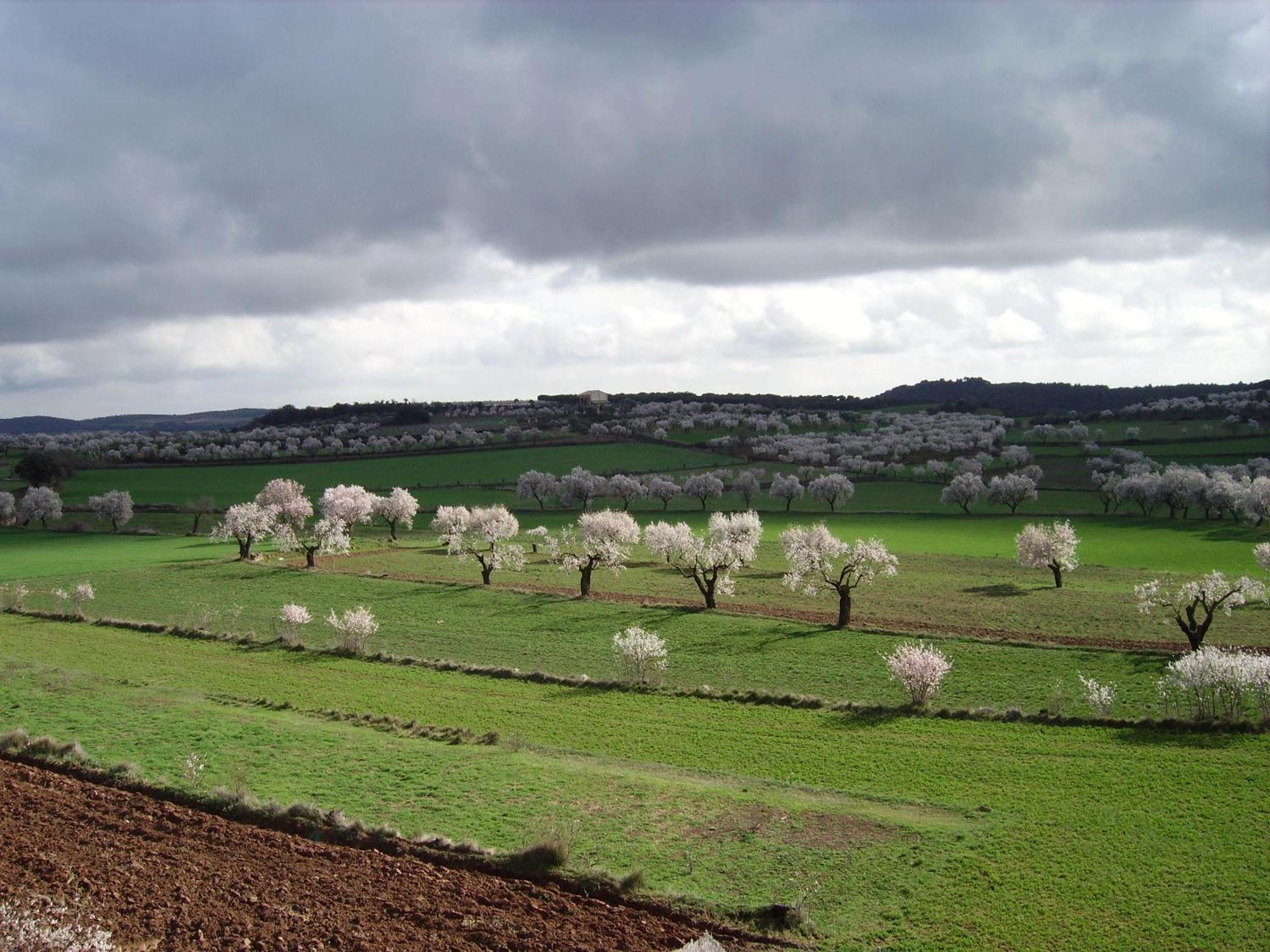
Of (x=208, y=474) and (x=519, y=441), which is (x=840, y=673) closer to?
(x=208, y=474)

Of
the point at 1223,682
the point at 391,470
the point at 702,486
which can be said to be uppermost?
the point at 391,470

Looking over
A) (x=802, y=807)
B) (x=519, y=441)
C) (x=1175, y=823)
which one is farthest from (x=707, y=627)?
(x=519, y=441)

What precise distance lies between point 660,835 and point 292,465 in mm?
162335

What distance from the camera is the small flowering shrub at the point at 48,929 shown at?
2061 cm

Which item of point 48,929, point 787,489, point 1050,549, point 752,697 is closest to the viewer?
point 48,929

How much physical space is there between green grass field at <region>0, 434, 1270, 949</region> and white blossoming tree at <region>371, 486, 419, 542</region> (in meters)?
29.1

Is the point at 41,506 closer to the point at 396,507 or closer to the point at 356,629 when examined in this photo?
the point at 396,507

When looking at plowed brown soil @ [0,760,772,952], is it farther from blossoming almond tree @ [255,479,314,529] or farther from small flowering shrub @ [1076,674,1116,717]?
blossoming almond tree @ [255,479,314,529]

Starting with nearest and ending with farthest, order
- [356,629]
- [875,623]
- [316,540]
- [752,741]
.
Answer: [752,741] → [356,629] → [875,623] → [316,540]

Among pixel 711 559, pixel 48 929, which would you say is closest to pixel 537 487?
pixel 711 559

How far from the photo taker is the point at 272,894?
82.2ft

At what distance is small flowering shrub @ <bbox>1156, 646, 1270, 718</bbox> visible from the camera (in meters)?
38.3

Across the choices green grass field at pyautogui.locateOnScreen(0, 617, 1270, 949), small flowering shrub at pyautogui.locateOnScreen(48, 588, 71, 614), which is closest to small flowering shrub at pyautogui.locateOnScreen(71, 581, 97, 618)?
small flowering shrub at pyautogui.locateOnScreen(48, 588, 71, 614)

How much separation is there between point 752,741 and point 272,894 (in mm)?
19819
